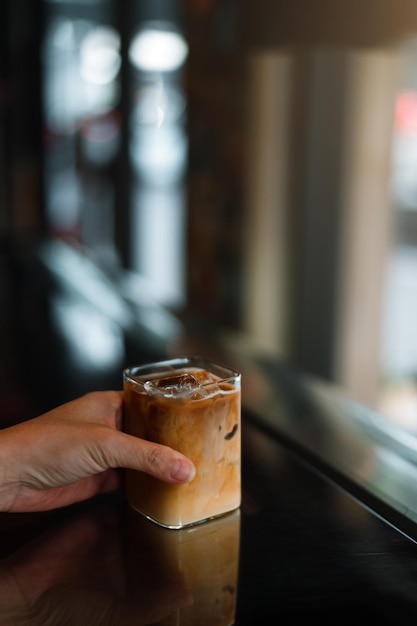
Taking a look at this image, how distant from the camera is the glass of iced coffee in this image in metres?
0.93

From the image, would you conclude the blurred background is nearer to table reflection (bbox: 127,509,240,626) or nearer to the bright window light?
the bright window light

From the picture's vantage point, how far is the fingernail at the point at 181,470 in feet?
2.97

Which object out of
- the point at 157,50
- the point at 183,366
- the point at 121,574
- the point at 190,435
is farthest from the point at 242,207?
the point at 121,574

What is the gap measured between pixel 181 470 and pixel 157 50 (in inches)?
147

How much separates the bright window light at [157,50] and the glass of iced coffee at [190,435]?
10.3 ft

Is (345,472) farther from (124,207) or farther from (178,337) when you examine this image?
(124,207)

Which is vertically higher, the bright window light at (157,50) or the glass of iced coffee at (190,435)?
the bright window light at (157,50)

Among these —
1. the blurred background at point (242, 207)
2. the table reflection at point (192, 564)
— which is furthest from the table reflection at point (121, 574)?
the blurred background at point (242, 207)

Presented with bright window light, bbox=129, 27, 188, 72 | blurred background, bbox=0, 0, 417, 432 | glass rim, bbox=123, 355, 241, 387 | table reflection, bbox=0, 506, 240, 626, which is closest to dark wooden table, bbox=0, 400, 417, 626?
table reflection, bbox=0, 506, 240, 626

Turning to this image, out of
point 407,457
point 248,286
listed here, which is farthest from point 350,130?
point 407,457

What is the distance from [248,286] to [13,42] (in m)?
3.47

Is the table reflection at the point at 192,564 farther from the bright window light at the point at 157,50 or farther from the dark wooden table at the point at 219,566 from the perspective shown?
the bright window light at the point at 157,50

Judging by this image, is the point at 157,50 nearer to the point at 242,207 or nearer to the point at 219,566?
the point at 242,207

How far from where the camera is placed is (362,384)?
9.91 ft
